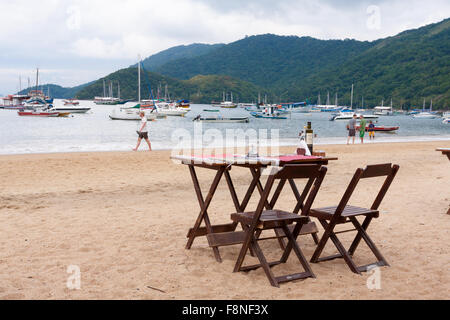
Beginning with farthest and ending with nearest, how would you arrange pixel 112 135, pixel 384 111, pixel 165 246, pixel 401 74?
pixel 401 74, pixel 384 111, pixel 112 135, pixel 165 246

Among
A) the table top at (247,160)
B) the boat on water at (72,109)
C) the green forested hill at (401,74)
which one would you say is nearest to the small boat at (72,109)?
the boat on water at (72,109)

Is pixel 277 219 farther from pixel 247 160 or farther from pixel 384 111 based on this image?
pixel 384 111

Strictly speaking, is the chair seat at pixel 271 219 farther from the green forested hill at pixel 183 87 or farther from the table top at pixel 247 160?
the green forested hill at pixel 183 87

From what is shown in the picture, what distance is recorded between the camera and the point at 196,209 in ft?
22.2

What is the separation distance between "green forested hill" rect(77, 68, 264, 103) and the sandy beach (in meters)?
147

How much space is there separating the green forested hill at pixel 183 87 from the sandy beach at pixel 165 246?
147 meters

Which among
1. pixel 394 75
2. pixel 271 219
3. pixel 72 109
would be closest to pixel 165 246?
pixel 271 219

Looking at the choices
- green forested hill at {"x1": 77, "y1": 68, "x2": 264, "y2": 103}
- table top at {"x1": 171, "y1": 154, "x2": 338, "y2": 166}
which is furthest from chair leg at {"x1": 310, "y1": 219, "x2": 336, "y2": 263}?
green forested hill at {"x1": 77, "y1": 68, "x2": 264, "y2": 103}

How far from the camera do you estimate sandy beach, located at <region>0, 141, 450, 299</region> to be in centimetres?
356

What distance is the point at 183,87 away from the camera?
170 metres

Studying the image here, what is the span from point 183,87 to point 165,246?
16858 centimetres
